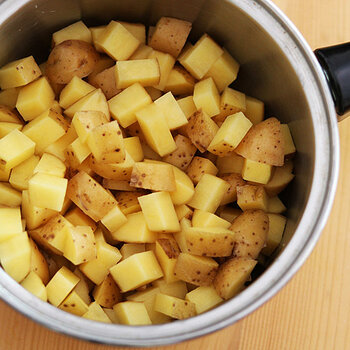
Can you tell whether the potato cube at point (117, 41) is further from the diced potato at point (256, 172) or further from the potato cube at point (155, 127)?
the diced potato at point (256, 172)

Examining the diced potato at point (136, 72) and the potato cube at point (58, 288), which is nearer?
the potato cube at point (58, 288)

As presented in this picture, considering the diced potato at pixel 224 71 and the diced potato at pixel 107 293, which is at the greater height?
the diced potato at pixel 224 71

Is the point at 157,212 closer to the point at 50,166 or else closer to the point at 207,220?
the point at 207,220

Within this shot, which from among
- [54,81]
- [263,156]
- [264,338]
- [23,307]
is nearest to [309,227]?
[263,156]

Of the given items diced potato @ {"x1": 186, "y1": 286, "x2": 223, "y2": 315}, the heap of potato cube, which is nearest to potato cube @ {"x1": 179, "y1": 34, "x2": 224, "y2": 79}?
the heap of potato cube

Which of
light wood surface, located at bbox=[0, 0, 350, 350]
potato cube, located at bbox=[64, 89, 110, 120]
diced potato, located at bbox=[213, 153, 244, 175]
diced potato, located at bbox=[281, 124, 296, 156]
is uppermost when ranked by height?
potato cube, located at bbox=[64, 89, 110, 120]

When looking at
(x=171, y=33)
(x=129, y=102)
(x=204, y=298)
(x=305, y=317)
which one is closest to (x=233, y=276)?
(x=204, y=298)

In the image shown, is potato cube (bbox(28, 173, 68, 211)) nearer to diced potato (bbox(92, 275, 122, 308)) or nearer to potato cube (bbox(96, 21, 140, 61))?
diced potato (bbox(92, 275, 122, 308))

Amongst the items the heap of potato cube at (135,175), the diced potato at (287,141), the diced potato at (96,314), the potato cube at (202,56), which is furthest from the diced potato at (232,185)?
the diced potato at (96,314)
